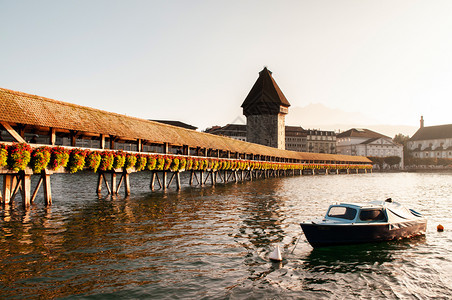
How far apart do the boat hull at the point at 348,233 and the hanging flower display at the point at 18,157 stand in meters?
16.7

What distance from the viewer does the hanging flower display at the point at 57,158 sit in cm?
2277

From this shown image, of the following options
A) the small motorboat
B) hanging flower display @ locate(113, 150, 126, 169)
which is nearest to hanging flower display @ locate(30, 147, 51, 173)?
hanging flower display @ locate(113, 150, 126, 169)

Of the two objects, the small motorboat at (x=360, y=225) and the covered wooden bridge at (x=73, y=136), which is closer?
the small motorboat at (x=360, y=225)

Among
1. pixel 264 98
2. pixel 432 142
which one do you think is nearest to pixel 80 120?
pixel 264 98

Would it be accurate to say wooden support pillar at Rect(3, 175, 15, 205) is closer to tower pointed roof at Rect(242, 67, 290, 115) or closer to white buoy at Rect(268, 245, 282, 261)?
white buoy at Rect(268, 245, 282, 261)

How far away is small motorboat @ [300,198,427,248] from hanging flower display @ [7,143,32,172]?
16732 millimetres

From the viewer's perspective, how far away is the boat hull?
13914mm

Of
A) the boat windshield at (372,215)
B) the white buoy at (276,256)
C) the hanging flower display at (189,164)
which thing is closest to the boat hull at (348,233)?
the boat windshield at (372,215)

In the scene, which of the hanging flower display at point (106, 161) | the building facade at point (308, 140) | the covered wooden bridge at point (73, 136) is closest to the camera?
the covered wooden bridge at point (73, 136)

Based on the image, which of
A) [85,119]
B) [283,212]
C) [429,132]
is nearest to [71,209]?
[85,119]

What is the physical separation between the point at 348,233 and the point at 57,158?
60.8ft

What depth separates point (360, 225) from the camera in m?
14.4

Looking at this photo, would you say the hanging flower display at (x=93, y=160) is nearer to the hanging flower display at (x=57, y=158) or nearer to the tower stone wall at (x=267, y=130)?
the hanging flower display at (x=57, y=158)

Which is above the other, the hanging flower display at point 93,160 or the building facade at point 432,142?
the building facade at point 432,142
